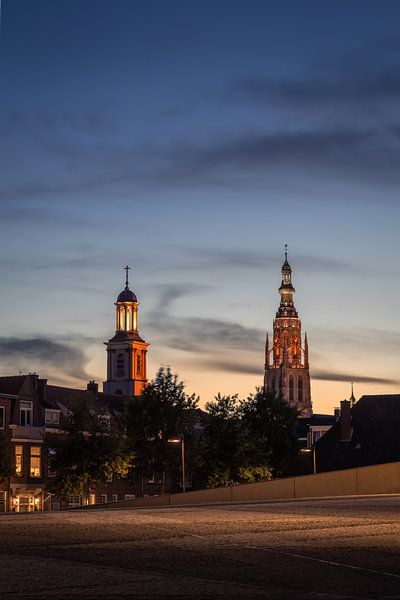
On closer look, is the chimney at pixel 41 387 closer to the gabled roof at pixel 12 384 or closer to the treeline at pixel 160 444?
the gabled roof at pixel 12 384

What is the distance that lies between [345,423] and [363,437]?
213cm

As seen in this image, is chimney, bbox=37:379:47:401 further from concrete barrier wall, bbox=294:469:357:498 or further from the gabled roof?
Answer: concrete barrier wall, bbox=294:469:357:498

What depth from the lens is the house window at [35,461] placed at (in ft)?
279

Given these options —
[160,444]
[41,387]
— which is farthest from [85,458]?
[41,387]

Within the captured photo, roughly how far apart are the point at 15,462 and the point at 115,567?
70.4 metres

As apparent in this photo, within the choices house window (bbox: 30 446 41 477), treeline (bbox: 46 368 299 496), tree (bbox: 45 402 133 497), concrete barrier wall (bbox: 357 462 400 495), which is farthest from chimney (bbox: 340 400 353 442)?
concrete barrier wall (bbox: 357 462 400 495)

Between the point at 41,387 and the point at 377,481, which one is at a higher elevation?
the point at 41,387

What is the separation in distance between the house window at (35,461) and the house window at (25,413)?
2146mm

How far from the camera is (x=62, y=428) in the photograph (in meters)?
75.8

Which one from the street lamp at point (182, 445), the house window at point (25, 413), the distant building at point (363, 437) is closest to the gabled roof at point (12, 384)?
the house window at point (25, 413)

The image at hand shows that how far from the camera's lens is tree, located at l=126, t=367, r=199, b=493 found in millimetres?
76125

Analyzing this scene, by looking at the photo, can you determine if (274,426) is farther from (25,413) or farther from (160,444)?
(25,413)

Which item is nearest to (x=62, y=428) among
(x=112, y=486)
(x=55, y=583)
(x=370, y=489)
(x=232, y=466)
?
(x=232, y=466)

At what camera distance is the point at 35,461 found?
8575 centimetres
